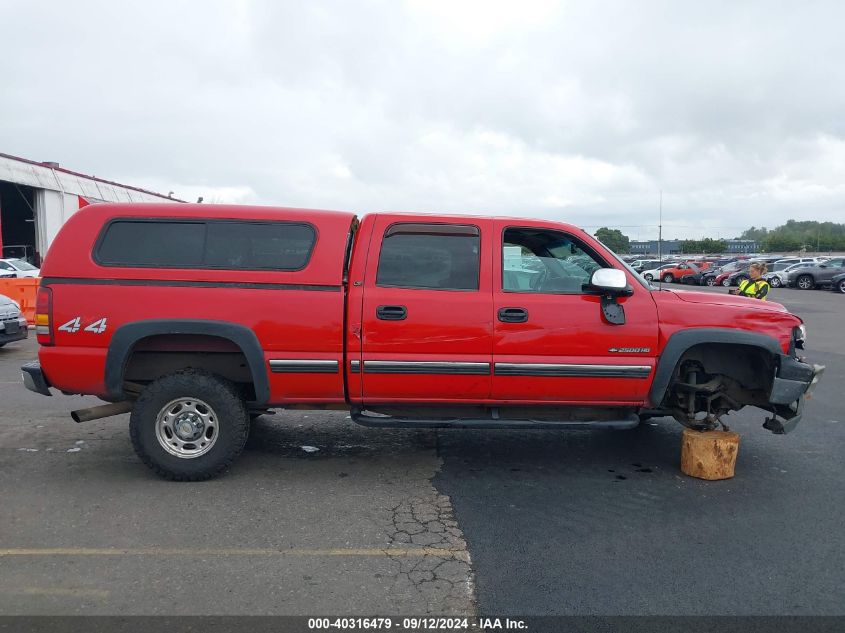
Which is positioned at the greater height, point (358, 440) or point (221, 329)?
point (221, 329)

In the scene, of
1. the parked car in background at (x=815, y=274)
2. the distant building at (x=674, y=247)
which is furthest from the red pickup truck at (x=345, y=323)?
the distant building at (x=674, y=247)

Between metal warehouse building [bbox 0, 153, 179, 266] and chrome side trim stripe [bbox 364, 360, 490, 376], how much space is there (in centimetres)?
2461

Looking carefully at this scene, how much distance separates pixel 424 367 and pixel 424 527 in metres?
1.16

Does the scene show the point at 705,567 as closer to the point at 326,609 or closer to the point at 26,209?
the point at 326,609

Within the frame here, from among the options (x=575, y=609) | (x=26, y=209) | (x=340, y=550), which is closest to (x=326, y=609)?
(x=340, y=550)

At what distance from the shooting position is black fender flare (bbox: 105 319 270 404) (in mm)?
4629

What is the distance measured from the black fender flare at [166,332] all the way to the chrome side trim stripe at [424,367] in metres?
0.82

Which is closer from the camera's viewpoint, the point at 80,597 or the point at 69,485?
the point at 80,597

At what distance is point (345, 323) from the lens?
4.72m

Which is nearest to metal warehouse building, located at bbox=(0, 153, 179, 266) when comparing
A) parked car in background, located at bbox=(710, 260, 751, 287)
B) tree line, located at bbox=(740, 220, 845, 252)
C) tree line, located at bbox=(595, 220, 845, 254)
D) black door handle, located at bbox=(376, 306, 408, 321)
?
black door handle, located at bbox=(376, 306, 408, 321)

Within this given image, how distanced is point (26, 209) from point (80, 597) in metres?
36.6

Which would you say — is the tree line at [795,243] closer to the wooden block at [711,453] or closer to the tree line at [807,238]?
the tree line at [807,238]

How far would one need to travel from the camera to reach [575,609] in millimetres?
3182

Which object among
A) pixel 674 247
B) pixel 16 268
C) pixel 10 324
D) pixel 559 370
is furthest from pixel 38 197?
pixel 674 247
